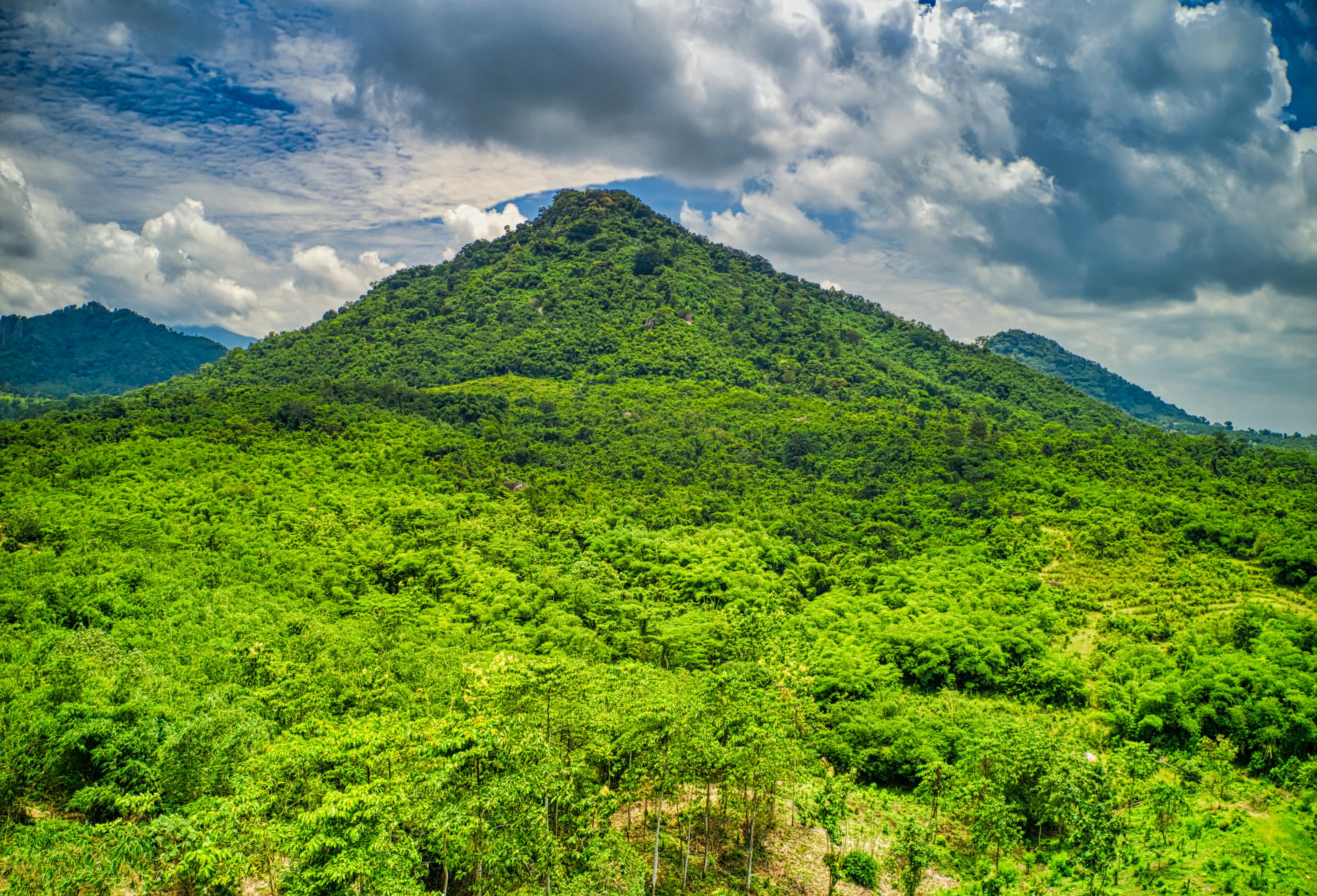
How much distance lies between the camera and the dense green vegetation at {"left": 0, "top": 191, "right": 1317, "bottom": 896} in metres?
16.9

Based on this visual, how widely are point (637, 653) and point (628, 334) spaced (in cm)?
9253

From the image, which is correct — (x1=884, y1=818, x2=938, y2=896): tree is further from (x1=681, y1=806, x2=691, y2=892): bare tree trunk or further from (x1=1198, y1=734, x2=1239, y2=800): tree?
(x1=1198, y1=734, x2=1239, y2=800): tree

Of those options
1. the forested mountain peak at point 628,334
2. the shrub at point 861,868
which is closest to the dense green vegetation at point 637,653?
the shrub at point 861,868

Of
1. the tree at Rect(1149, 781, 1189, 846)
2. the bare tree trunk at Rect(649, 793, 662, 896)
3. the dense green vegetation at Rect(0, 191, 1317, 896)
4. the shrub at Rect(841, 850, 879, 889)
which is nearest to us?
the dense green vegetation at Rect(0, 191, 1317, 896)

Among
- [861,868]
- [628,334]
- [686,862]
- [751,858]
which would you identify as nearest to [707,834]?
[686,862]

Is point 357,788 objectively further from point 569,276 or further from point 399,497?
point 569,276

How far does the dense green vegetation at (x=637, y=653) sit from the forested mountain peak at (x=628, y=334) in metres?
27.9

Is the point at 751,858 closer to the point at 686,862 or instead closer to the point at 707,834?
the point at 707,834

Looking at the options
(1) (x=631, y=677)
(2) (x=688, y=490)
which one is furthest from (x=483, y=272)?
(1) (x=631, y=677)

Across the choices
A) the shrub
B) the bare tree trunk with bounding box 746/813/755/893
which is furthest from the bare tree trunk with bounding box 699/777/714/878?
the shrub

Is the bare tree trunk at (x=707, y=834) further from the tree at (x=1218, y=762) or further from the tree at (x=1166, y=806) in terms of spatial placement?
the tree at (x=1218, y=762)

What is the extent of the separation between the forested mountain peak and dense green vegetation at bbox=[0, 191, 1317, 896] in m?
27.9

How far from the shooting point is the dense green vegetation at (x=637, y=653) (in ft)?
55.6

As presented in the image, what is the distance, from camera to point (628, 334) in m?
124
